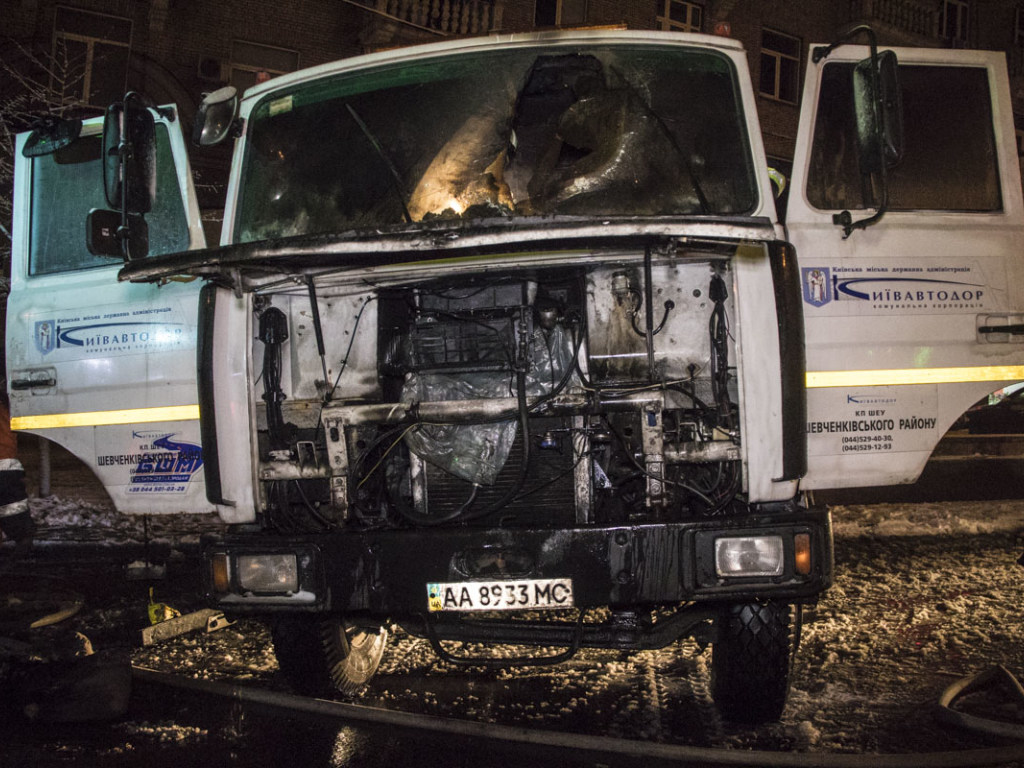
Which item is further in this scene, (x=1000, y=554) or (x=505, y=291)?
(x=1000, y=554)

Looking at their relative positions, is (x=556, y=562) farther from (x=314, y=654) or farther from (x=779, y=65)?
(x=779, y=65)

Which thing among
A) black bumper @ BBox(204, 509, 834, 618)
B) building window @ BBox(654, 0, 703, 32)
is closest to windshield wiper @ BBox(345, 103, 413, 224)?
black bumper @ BBox(204, 509, 834, 618)

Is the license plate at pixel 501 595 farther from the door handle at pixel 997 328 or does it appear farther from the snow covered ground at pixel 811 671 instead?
the door handle at pixel 997 328

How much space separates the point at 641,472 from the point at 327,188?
1.85 meters

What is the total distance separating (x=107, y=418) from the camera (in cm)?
381

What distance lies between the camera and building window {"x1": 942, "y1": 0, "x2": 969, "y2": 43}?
64.7 feet

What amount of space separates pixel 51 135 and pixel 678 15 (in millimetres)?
16265

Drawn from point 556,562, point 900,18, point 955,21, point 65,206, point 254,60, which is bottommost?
point 556,562

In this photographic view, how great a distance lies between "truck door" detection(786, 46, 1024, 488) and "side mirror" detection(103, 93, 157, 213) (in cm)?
278

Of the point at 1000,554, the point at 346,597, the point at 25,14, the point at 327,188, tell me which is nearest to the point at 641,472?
the point at 346,597

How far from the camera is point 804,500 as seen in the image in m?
2.95

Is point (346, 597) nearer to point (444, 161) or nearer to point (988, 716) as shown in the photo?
point (444, 161)

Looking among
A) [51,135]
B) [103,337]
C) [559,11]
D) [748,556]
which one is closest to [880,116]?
[748,556]

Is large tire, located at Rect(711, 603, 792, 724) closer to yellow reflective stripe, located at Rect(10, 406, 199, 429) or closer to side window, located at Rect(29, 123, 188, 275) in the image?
yellow reflective stripe, located at Rect(10, 406, 199, 429)
